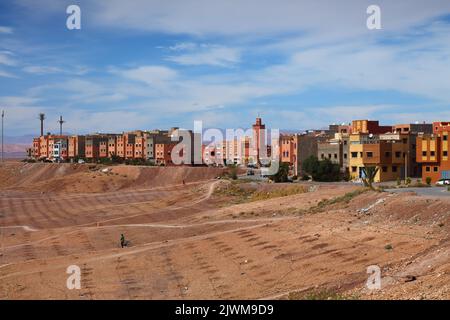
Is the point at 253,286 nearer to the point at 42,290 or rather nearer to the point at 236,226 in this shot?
the point at 42,290

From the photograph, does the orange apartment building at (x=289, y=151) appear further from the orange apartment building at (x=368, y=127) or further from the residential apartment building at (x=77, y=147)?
the residential apartment building at (x=77, y=147)

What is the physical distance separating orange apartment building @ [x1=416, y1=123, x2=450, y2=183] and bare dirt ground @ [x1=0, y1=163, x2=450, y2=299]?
75.8 ft

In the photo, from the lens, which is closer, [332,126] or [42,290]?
[42,290]

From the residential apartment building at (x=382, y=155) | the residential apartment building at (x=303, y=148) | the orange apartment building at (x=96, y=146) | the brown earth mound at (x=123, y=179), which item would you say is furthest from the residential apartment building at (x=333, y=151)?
the orange apartment building at (x=96, y=146)

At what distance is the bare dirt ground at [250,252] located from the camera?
735 inches

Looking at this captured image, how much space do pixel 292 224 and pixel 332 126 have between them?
91.1 meters

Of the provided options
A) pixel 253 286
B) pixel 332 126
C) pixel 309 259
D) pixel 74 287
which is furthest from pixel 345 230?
pixel 332 126

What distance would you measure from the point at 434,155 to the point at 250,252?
42.0 m

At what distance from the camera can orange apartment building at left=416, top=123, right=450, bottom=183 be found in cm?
6047

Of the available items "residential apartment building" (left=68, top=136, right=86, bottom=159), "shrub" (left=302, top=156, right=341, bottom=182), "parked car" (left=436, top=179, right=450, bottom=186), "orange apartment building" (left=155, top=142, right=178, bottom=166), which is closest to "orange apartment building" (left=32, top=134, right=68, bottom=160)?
"residential apartment building" (left=68, top=136, right=86, bottom=159)
